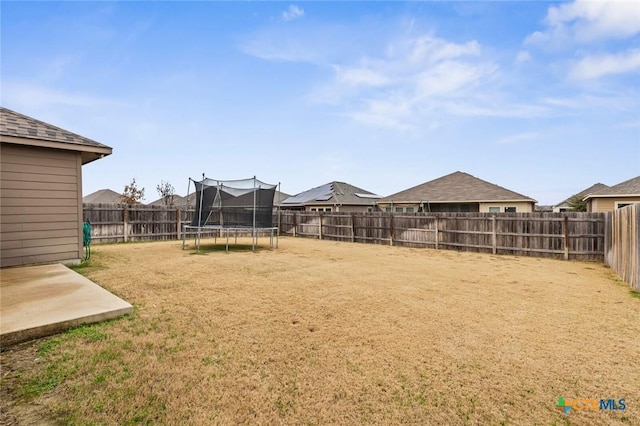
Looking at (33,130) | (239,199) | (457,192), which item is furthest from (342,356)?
(457,192)

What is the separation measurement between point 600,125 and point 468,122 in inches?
202

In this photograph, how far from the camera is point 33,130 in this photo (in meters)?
6.06

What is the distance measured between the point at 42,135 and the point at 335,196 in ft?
60.9

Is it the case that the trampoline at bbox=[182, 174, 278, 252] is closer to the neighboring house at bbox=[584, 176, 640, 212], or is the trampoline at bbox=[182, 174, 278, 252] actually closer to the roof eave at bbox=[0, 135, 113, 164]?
the roof eave at bbox=[0, 135, 113, 164]

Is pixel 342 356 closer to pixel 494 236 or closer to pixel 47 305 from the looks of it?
pixel 47 305

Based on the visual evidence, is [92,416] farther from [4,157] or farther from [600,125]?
[600,125]

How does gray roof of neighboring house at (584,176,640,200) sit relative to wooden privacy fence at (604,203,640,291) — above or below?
above

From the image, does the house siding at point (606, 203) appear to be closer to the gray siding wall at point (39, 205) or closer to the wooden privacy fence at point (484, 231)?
the wooden privacy fence at point (484, 231)

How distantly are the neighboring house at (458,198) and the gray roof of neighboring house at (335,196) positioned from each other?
10.4ft

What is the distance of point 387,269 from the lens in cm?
699

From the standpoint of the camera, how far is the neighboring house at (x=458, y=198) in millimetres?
16406

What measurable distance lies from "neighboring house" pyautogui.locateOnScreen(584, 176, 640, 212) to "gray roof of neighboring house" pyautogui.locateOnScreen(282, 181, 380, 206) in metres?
13.9

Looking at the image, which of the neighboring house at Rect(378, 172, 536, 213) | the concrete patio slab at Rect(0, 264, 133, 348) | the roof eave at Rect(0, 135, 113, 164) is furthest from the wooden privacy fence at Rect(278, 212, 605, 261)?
the concrete patio slab at Rect(0, 264, 133, 348)

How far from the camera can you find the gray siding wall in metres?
5.68
